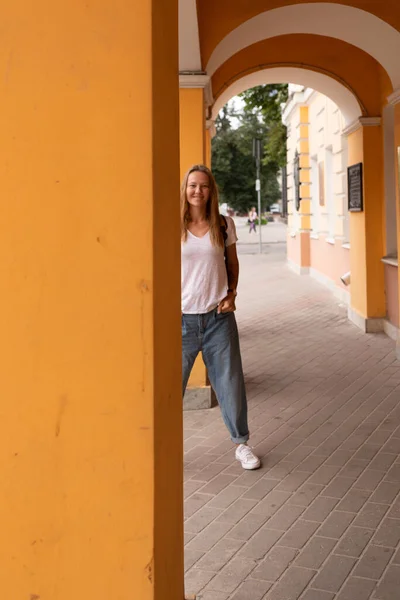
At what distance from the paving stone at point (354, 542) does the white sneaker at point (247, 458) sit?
108cm

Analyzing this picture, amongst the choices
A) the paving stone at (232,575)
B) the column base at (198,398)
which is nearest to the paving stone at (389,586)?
the paving stone at (232,575)

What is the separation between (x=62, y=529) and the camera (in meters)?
1.83

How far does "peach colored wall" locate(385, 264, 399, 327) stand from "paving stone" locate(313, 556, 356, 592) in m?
6.52

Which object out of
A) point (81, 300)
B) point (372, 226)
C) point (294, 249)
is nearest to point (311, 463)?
point (81, 300)

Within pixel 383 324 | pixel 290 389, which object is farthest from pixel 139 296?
pixel 383 324

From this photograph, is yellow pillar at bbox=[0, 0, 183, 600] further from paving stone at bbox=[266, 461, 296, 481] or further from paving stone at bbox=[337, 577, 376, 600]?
paving stone at bbox=[266, 461, 296, 481]

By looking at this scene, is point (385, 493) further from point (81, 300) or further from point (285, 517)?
point (81, 300)

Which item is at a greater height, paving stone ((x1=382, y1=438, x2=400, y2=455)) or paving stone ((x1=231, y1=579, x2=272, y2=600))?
paving stone ((x1=382, y1=438, x2=400, y2=455))

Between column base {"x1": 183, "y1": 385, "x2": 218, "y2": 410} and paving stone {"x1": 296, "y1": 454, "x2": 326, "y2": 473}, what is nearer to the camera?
paving stone {"x1": 296, "y1": 454, "x2": 326, "y2": 473}

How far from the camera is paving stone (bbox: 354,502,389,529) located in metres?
3.96

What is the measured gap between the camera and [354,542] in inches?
147

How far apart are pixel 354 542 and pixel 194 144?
3876mm

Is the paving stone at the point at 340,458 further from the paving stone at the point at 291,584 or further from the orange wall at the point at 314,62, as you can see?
the orange wall at the point at 314,62

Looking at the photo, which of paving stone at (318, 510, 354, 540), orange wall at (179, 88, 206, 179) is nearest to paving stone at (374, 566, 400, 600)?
paving stone at (318, 510, 354, 540)
